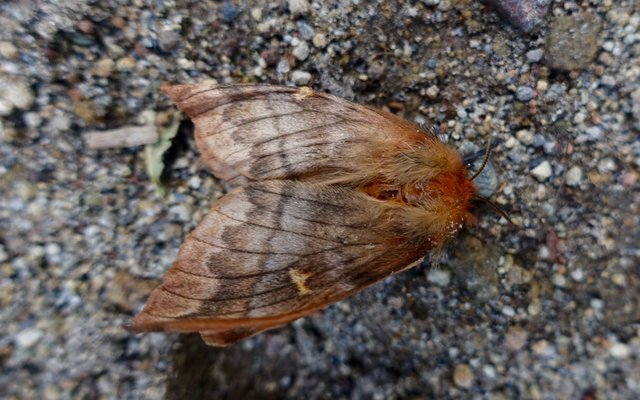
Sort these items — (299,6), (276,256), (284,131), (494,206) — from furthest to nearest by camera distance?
1. (299,6)
2. (494,206)
3. (284,131)
4. (276,256)

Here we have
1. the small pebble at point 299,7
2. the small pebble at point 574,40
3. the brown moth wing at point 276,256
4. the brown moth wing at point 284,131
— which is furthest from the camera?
the small pebble at point 299,7

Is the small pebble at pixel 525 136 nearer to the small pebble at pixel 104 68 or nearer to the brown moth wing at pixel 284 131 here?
the brown moth wing at pixel 284 131

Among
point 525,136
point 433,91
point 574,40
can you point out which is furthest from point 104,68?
point 574,40

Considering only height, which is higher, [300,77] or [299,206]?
[300,77]

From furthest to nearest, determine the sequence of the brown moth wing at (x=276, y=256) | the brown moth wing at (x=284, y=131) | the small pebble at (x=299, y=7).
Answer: the small pebble at (x=299, y=7) < the brown moth wing at (x=284, y=131) < the brown moth wing at (x=276, y=256)

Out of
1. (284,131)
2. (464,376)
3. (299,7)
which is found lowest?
(464,376)

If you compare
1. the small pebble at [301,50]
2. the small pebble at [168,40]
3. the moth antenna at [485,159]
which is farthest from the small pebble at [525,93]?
the small pebble at [168,40]

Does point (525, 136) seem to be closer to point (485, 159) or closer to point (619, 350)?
point (485, 159)

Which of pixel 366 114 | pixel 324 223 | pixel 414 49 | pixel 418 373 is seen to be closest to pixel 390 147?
pixel 366 114
